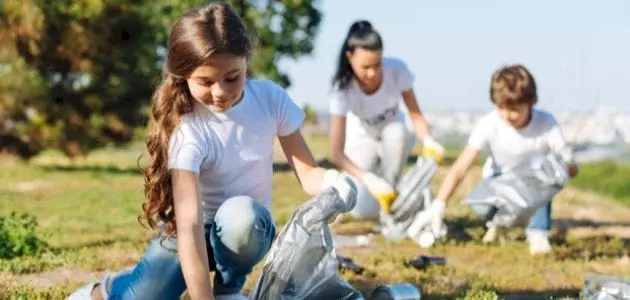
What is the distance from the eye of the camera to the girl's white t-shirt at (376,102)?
19.4 ft

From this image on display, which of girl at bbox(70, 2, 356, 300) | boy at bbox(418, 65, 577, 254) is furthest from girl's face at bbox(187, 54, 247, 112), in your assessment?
boy at bbox(418, 65, 577, 254)

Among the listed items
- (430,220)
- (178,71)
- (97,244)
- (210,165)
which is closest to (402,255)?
(430,220)

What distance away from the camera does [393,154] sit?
620cm

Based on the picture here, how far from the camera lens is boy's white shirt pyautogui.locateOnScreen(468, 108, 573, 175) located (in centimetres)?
562

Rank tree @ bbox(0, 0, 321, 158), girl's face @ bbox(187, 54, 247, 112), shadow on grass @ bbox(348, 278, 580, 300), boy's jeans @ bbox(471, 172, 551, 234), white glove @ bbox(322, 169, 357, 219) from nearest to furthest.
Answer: girl's face @ bbox(187, 54, 247, 112) < white glove @ bbox(322, 169, 357, 219) < shadow on grass @ bbox(348, 278, 580, 300) < boy's jeans @ bbox(471, 172, 551, 234) < tree @ bbox(0, 0, 321, 158)

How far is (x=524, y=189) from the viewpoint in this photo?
5.47 metres

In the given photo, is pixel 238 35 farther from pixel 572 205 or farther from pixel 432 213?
pixel 572 205

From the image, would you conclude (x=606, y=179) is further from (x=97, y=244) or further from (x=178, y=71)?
(x=178, y=71)

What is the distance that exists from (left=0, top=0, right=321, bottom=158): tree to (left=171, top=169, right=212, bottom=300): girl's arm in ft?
36.8

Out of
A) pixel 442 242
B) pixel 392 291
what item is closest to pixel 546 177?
pixel 442 242

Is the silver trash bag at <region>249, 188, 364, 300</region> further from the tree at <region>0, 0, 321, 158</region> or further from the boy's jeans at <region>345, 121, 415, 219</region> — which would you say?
the tree at <region>0, 0, 321, 158</region>

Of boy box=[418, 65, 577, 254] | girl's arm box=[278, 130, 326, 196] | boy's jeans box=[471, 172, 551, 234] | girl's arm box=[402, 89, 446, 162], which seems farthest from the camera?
girl's arm box=[402, 89, 446, 162]

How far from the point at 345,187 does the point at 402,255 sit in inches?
76.8

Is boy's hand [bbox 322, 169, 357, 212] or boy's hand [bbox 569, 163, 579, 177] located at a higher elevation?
boy's hand [bbox 322, 169, 357, 212]
